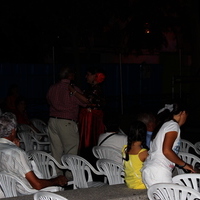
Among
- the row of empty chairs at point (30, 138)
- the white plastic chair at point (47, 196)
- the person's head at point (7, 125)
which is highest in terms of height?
the person's head at point (7, 125)

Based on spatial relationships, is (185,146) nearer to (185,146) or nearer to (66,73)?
(185,146)

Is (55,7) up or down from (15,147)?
up

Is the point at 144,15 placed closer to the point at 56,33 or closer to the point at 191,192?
the point at 56,33

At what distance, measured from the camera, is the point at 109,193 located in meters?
5.37

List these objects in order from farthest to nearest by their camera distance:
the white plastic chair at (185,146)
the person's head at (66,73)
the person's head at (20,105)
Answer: the person's head at (20,105) → the person's head at (66,73) → the white plastic chair at (185,146)

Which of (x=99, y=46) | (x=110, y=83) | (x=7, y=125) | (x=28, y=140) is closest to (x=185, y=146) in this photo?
(x=28, y=140)

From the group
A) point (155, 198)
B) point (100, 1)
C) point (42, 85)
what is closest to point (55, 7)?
point (100, 1)

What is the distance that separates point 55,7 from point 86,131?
7463 millimetres

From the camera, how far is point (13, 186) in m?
5.32

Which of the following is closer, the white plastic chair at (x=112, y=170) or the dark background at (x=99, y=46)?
the white plastic chair at (x=112, y=170)

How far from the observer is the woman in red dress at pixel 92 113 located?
28.7ft

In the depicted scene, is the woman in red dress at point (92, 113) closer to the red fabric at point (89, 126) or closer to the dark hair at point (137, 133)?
the red fabric at point (89, 126)

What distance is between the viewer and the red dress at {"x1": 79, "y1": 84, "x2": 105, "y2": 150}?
8.81 metres

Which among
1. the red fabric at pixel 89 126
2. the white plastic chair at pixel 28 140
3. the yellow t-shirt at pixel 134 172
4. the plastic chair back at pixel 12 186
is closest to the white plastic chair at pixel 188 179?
the yellow t-shirt at pixel 134 172
